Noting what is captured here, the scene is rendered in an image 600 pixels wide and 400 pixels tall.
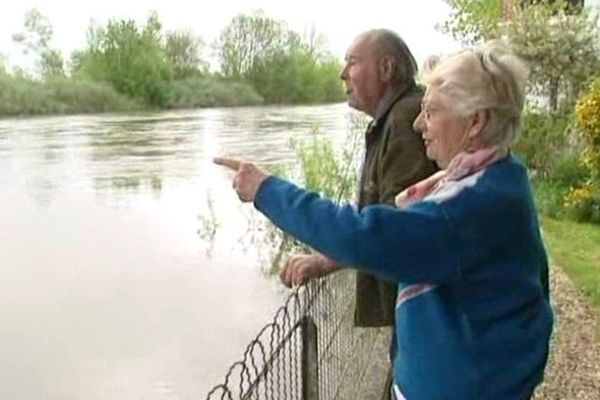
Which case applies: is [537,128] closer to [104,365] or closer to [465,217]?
[104,365]

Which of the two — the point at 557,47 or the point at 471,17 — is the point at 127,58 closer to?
the point at 471,17

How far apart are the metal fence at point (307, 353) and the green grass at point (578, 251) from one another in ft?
6.71

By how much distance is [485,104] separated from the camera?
1.08m

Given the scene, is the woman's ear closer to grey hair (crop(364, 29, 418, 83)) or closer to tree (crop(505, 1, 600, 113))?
grey hair (crop(364, 29, 418, 83))

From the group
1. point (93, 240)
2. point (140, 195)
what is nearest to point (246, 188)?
point (93, 240)

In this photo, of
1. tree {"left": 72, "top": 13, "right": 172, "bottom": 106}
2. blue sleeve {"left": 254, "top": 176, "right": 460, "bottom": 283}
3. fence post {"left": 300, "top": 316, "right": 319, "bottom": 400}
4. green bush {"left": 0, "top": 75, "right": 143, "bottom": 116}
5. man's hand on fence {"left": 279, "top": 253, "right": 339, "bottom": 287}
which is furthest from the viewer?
tree {"left": 72, "top": 13, "right": 172, "bottom": 106}

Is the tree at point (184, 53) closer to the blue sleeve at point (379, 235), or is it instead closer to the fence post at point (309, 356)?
the fence post at point (309, 356)

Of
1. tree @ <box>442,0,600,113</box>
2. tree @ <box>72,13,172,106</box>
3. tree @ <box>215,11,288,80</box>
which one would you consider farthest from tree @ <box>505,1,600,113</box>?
tree @ <box>72,13,172,106</box>

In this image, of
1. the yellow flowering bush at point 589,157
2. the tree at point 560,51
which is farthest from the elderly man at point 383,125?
the tree at point 560,51

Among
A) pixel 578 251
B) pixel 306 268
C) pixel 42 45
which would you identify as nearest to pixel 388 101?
pixel 306 268

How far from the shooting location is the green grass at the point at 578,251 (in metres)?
5.02

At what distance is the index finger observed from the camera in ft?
3.62

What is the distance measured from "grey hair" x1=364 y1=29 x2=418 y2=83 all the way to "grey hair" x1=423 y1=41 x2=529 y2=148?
539 millimetres

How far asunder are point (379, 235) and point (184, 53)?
14.6 m
